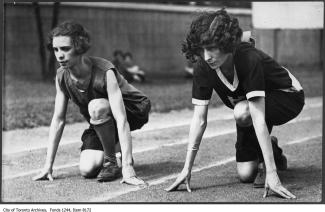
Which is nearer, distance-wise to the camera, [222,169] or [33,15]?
[222,169]

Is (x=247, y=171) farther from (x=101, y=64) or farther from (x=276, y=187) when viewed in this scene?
(x=101, y=64)

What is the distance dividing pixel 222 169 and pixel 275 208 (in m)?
0.97

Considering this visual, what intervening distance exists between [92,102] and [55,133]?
284 millimetres

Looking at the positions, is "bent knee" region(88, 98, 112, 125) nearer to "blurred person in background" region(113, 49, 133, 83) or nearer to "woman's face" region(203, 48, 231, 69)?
"woman's face" region(203, 48, 231, 69)

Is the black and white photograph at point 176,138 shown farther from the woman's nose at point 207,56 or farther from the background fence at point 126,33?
the background fence at point 126,33

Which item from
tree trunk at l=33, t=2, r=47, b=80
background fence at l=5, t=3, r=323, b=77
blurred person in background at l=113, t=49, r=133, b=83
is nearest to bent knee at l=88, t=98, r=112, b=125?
blurred person in background at l=113, t=49, r=133, b=83

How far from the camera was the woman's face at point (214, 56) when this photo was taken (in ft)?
9.78

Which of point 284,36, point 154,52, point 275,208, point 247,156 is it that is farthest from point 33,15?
point 275,208

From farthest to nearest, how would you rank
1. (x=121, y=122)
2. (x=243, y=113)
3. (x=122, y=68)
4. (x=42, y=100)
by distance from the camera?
(x=122, y=68)
(x=42, y=100)
(x=121, y=122)
(x=243, y=113)

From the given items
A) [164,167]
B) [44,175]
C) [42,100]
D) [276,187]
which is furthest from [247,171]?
[42,100]

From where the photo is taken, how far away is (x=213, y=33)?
2.95 meters

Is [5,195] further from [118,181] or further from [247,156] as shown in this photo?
[247,156]

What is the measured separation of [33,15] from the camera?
10.9m

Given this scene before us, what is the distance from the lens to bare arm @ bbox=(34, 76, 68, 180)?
135 inches
